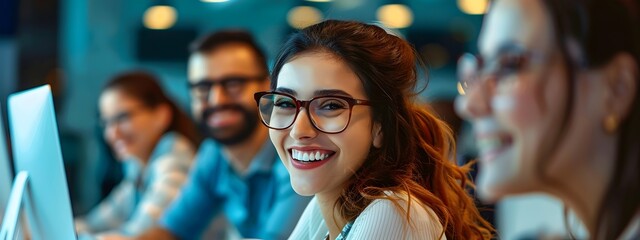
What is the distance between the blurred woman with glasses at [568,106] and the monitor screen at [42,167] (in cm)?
98

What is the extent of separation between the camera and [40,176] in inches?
76.8

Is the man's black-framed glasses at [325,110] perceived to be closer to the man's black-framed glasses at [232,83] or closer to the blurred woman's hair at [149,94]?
the man's black-framed glasses at [232,83]

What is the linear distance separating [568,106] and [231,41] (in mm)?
2618

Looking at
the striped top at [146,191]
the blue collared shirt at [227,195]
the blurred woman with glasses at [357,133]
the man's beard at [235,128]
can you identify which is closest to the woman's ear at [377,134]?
the blurred woman with glasses at [357,133]

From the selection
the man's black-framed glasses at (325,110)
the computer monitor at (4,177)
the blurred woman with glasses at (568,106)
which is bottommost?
the computer monitor at (4,177)

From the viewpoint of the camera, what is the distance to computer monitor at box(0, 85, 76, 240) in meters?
1.90

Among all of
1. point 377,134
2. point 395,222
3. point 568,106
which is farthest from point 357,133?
point 568,106

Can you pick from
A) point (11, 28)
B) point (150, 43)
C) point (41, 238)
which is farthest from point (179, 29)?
point (41, 238)

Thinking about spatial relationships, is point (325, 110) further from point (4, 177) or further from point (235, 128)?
point (235, 128)

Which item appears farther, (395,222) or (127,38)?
(127,38)

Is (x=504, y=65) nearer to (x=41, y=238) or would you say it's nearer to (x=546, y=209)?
(x=41, y=238)

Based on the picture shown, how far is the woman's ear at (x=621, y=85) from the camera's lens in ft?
3.50

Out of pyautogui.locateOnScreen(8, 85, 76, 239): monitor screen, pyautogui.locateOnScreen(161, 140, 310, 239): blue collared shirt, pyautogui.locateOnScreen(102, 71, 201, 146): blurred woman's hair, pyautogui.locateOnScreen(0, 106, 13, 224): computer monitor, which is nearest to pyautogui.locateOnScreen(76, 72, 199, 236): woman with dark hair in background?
pyautogui.locateOnScreen(102, 71, 201, 146): blurred woman's hair

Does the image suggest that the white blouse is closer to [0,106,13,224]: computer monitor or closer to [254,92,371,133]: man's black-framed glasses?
[254,92,371,133]: man's black-framed glasses
